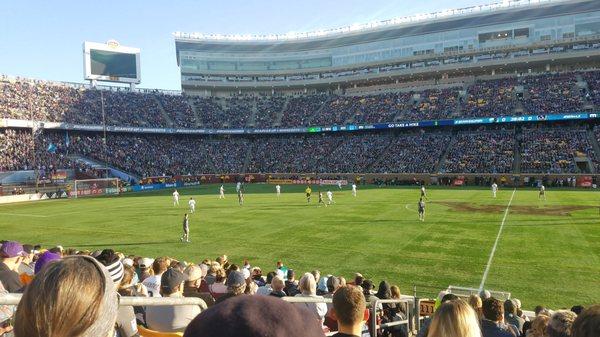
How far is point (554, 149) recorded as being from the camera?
57.7 m

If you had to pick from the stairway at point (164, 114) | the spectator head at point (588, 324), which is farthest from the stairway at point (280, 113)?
the spectator head at point (588, 324)

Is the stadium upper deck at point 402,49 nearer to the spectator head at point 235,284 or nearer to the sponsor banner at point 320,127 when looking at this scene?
the sponsor banner at point 320,127

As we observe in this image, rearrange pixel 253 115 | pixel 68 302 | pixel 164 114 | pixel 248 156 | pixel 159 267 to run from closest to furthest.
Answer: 1. pixel 68 302
2. pixel 159 267
3. pixel 248 156
4. pixel 164 114
5. pixel 253 115

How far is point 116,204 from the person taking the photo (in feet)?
140

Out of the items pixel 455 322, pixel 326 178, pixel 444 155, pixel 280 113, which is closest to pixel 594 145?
pixel 444 155

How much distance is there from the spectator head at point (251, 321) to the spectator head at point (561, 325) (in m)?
3.16

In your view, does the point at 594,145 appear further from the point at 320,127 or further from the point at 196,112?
the point at 196,112

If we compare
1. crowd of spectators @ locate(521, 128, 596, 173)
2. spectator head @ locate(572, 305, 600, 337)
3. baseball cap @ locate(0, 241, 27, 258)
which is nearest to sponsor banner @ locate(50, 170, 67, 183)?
baseball cap @ locate(0, 241, 27, 258)

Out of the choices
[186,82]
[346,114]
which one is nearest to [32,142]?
[186,82]

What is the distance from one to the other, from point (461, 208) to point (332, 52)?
6469 cm

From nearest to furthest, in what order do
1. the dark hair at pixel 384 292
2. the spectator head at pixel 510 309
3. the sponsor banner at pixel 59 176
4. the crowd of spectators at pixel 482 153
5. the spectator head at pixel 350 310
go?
the spectator head at pixel 350 310
the spectator head at pixel 510 309
the dark hair at pixel 384 292
the crowd of spectators at pixel 482 153
the sponsor banner at pixel 59 176

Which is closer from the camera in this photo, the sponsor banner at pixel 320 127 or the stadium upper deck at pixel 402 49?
the sponsor banner at pixel 320 127

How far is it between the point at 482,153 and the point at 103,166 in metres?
57.8

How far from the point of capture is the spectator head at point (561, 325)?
147 inches
